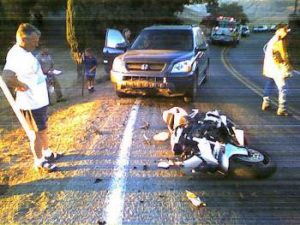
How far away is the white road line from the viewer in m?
2.42

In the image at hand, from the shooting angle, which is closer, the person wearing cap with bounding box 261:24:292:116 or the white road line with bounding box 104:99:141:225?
the white road line with bounding box 104:99:141:225

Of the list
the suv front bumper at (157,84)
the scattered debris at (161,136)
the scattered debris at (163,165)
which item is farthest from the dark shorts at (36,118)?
the suv front bumper at (157,84)

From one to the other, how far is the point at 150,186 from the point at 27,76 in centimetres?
107

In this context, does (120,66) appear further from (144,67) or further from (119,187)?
(119,187)

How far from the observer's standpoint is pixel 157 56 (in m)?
5.09

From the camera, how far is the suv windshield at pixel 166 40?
18.0ft

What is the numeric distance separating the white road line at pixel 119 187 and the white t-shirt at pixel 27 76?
2.28 ft

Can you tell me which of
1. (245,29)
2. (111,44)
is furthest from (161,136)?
(245,29)

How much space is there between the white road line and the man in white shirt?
0.47 meters

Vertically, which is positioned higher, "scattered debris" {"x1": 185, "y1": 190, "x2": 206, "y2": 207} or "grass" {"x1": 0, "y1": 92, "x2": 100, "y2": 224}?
"scattered debris" {"x1": 185, "y1": 190, "x2": 206, "y2": 207}

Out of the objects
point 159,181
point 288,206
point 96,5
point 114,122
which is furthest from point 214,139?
point 96,5

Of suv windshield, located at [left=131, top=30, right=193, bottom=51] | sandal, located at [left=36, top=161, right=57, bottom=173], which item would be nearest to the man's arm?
sandal, located at [left=36, top=161, right=57, bottom=173]

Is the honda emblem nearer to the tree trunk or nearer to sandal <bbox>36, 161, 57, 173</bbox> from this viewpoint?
sandal <bbox>36, 161, 57, 173</bbox>

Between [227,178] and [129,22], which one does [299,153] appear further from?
[129,22]
